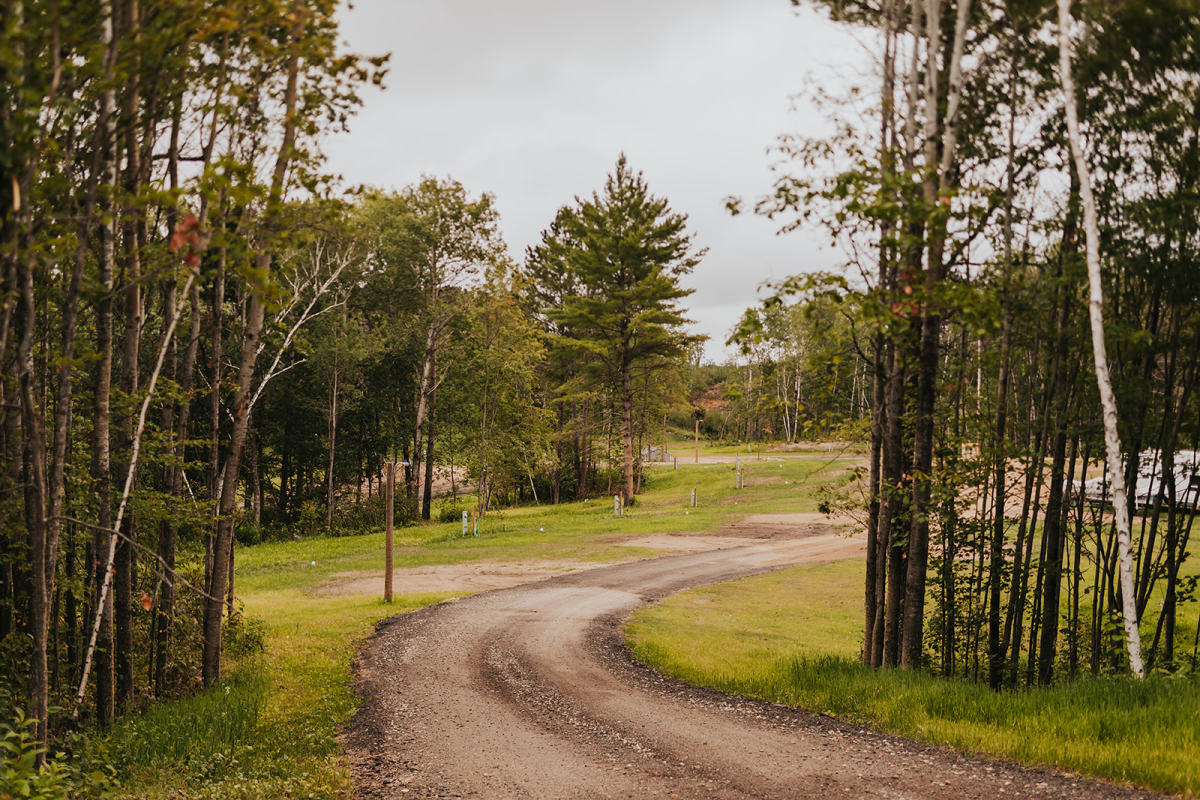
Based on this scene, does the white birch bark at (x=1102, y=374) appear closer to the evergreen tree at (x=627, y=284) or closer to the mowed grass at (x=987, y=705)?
the mowed grass at (x=987, y=705)

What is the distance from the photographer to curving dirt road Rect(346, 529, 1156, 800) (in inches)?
250

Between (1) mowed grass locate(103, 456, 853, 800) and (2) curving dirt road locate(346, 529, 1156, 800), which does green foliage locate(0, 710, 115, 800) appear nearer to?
(1) mowed grass locate(103, 456, 853, 800)

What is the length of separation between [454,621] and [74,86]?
40.4 feet

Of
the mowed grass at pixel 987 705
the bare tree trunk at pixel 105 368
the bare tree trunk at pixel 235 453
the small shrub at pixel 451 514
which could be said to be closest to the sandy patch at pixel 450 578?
the mowed grass at pixel 987 705

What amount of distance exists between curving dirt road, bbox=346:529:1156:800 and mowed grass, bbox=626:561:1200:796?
0.89 ft

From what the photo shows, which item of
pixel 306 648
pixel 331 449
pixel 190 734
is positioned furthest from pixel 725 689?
pixel 331 449

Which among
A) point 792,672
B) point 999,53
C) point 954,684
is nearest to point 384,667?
point 792,672

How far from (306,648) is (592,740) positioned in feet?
22.7

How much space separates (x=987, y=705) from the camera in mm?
7367

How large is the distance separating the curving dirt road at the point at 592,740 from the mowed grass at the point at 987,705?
0.27 m

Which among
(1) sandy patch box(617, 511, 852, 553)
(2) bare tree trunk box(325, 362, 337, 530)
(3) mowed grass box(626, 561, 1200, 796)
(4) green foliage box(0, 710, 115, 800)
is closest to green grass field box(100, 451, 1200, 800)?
(3) mowed grass box(626, 561, 1200, 796)

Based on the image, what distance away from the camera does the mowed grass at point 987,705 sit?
5.88 meters

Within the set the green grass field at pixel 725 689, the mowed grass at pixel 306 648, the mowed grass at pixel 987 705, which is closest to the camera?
the mowed grass at pixel 987 705

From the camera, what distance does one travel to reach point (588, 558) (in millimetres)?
24734
